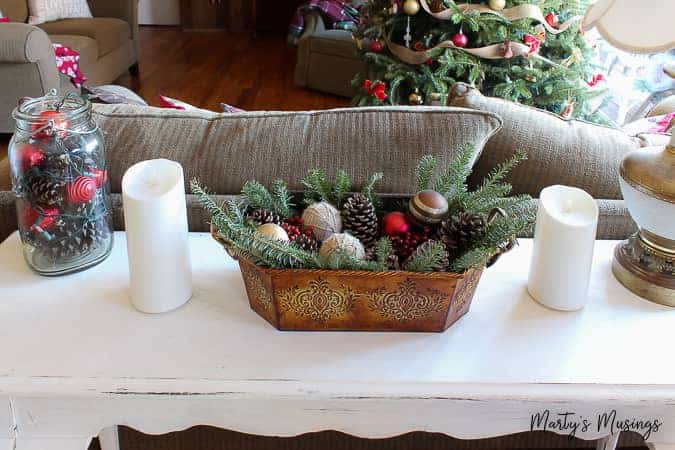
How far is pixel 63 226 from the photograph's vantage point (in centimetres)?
95

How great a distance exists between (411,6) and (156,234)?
1.92 m

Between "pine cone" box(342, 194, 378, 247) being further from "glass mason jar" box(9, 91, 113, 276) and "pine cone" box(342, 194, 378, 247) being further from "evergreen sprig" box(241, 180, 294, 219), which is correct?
"glass mason jar" box(9, 91, 113, 276)

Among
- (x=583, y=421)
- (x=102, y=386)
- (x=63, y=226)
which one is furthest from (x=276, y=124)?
(x=583, y=421)

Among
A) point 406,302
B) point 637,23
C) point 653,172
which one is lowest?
point 406,302

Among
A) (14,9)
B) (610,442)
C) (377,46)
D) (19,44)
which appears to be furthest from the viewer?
(14,9)

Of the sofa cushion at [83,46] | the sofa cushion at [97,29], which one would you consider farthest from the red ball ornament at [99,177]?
the sofa cushion at [97,29]

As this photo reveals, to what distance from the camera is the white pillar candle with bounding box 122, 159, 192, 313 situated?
32.6 inches

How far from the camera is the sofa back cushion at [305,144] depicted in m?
1.07

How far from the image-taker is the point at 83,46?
370cm

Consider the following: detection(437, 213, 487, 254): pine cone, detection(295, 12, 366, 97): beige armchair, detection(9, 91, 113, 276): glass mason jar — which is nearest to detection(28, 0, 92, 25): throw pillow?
detection(295, 12, 366, 97): beige armchair

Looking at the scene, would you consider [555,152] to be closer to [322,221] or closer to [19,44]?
[322,221]

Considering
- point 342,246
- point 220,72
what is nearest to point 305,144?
point 342,246

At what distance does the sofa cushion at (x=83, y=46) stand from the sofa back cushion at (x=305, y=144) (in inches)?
112

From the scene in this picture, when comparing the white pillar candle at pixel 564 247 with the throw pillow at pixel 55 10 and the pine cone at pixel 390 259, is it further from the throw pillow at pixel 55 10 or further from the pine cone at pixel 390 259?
the throw pillow at pixel 55 10
